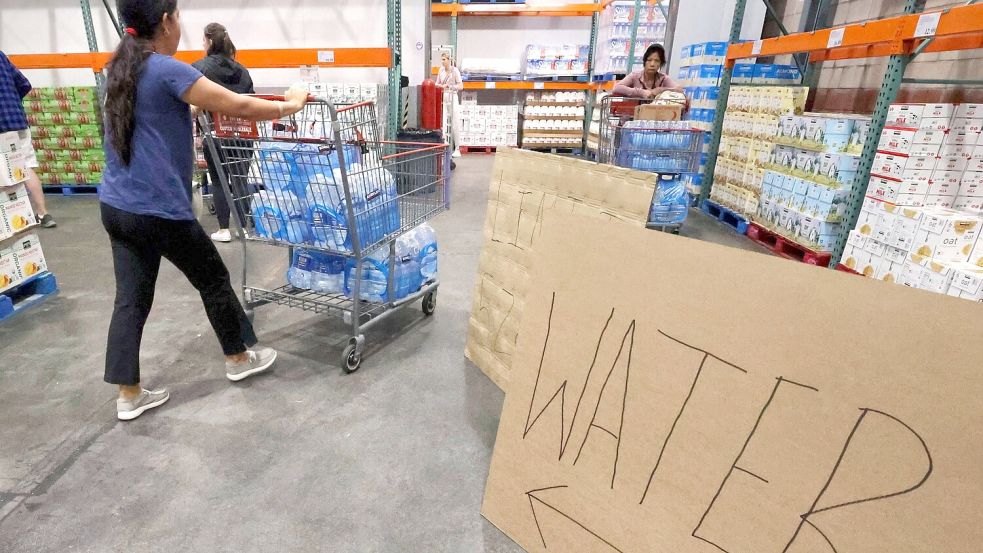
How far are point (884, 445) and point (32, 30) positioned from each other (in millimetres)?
9697

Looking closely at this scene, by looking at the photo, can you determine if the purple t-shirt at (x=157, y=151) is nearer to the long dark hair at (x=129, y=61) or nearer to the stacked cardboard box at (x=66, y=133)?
the long dark hair at (x=129, y=61)

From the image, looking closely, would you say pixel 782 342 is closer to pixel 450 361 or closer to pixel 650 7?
pixel 450 361

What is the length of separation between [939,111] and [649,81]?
2881 millimetres

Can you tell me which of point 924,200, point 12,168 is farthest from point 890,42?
point 12,168

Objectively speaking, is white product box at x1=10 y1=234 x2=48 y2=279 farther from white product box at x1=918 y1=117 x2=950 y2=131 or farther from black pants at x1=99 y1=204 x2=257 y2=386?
white product box at x1=918 y1=117 x2=950 y2=131

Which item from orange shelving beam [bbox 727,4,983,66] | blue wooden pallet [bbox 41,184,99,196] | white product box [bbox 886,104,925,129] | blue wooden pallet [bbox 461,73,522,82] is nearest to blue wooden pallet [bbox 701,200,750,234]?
orange shelving beam [bbox 727,4,983,66]

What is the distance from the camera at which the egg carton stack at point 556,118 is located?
9.62 m

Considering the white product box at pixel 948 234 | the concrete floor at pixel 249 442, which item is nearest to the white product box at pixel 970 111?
the white product box at pixel 948 234

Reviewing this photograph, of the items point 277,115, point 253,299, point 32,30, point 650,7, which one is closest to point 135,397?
point 253,299

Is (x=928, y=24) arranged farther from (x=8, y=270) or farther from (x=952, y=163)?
(x=8, y=270)

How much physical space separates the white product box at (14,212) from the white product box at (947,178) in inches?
229

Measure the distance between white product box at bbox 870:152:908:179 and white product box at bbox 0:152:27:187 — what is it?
562 cm

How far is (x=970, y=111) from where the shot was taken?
3.08 metres

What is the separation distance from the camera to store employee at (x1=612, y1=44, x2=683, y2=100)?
5.43 meters
